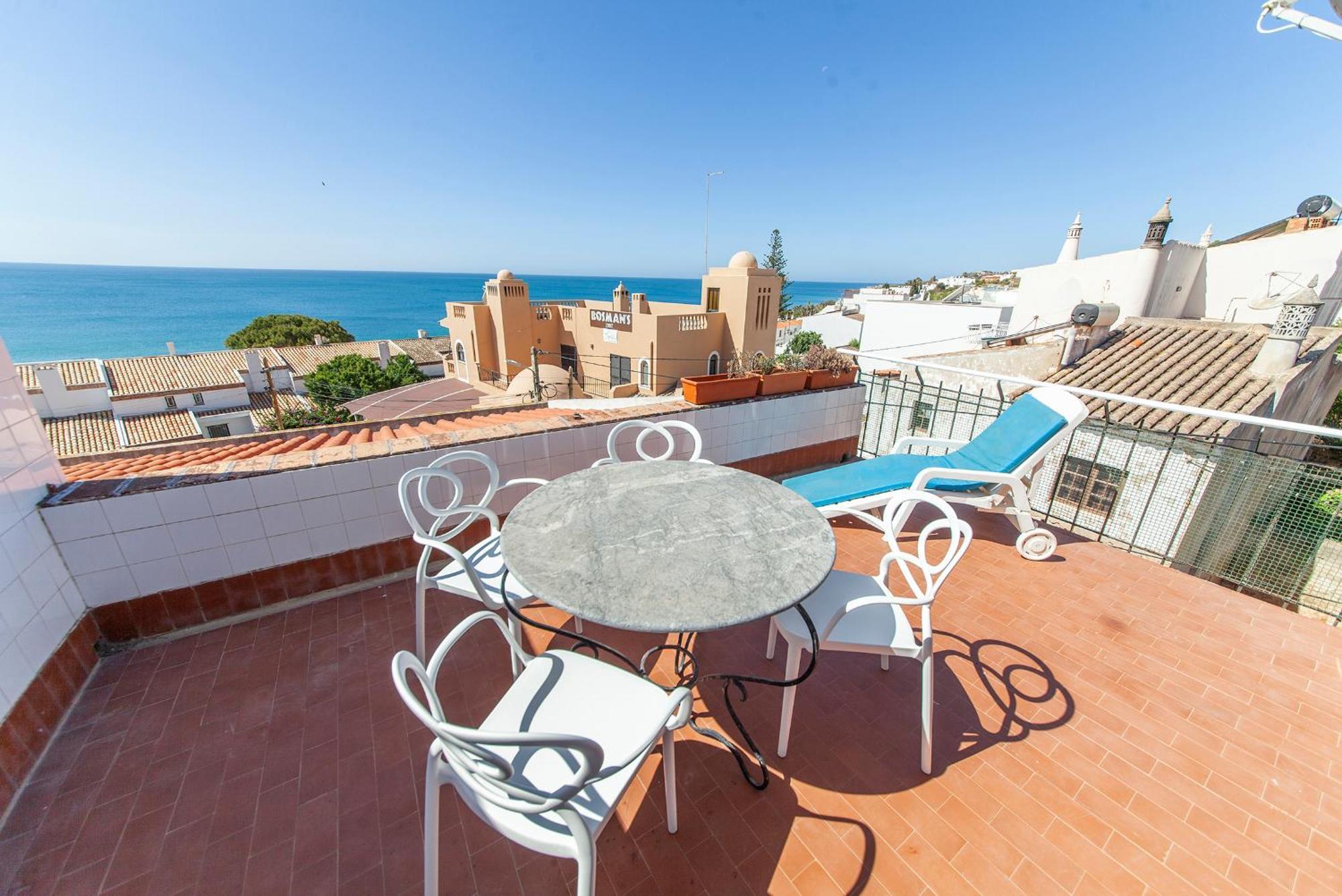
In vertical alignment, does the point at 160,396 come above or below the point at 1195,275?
below

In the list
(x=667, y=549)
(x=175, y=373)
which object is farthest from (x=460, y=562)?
(x=175, y=373)

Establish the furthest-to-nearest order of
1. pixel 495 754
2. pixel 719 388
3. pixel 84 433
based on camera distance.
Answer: pixel 84 433 < pixel 719 388 < pixel 495 754

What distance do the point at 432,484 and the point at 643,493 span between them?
159 centimetres

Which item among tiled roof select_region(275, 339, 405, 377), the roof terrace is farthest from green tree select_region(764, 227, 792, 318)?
the roof terrace

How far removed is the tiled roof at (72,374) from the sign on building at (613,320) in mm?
19872

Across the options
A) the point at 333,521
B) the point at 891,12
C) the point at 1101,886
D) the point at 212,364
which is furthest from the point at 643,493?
the point at 212,364

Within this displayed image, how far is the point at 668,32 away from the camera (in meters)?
10.1

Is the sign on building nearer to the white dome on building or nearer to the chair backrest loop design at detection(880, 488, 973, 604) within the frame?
the white dome on building

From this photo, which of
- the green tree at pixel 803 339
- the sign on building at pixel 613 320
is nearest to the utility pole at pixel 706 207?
the sign on building at pixel 613 320

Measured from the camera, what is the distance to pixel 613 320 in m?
17.9

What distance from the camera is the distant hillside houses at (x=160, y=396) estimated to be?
57.4 feet

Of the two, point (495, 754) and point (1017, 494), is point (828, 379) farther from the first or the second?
point (495, 754)

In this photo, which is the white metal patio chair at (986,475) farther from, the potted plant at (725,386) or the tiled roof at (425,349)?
the tiled roof at (425,349)

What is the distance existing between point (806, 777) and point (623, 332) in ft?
54.5
